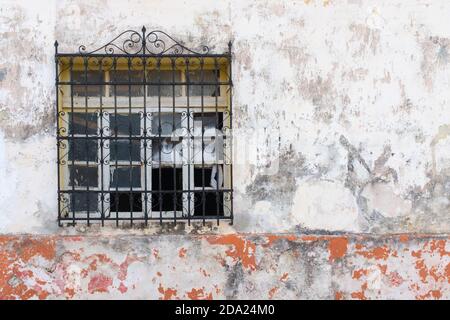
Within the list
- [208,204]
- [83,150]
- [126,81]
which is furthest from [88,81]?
[208,204]

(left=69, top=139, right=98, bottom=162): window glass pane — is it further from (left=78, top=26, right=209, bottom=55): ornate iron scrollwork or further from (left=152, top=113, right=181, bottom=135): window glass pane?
(left=78, top=26, right=209, bottom=55): ornate iron scrollwork

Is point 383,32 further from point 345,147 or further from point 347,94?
point 345,147

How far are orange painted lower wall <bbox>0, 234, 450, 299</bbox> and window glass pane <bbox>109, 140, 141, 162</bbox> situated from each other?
680 millimetres

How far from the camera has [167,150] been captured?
6.32 meters

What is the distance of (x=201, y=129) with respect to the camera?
633cm

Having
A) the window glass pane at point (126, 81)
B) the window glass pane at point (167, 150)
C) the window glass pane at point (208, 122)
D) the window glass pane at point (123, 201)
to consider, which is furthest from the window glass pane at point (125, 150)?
the window glass pane at point (208, 122)

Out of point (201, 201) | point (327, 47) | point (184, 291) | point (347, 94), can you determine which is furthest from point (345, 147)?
point (184, 291)

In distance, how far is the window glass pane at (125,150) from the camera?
6.33 m

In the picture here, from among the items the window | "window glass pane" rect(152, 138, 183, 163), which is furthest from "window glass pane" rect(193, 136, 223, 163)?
"window glass pane" rect(152, 138, 183, 163)

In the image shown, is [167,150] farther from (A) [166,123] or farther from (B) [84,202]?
(B) [84,202]

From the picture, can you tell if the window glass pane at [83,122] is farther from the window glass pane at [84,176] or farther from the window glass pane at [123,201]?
the window glass pane at [123,201]

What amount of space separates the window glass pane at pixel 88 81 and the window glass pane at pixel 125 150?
1.47 ft

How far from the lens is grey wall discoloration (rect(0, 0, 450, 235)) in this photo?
6176 millimetres
